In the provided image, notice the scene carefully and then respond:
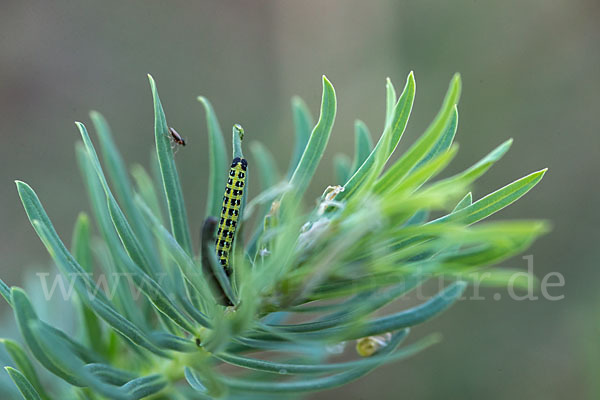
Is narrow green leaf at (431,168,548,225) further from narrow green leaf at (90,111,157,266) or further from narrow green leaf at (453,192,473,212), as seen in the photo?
narrow green leaf at (90,111,157,266)

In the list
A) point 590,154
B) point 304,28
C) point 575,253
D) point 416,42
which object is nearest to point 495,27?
point 416,42

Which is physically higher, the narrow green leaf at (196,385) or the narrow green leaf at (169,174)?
the narrow green leaf at (169,174)

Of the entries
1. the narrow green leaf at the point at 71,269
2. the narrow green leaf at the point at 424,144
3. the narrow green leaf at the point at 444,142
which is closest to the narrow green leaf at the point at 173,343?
the narrow green leaf at the point at 71,269

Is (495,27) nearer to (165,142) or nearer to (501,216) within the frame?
(501,216)

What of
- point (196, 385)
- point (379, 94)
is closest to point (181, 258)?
point (196, 385)

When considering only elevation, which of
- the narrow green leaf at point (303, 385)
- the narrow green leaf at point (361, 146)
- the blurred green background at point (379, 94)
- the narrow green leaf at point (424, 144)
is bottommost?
the narrow green leaf at point (303, 385)

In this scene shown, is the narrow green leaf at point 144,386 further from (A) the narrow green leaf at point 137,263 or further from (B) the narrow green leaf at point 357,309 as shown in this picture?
(B) the narrow green leaf at point 357,309
